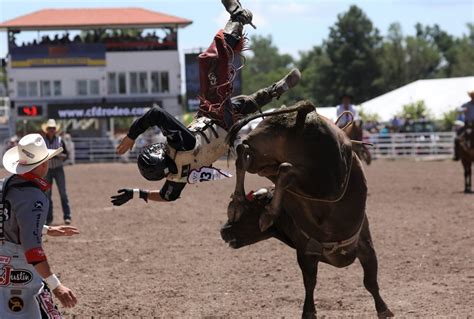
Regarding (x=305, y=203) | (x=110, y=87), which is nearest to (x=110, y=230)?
(x=305, y=203)

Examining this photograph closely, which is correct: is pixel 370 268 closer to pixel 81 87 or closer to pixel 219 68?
pixel 219 68

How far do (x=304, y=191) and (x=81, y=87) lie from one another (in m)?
52.5

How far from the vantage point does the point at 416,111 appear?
156 ft

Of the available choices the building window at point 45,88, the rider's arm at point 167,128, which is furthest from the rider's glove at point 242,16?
the building window at point 45,88

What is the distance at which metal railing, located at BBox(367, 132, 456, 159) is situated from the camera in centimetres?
3639

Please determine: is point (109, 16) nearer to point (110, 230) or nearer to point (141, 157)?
point (110, 230)

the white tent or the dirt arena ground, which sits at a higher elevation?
the white tent

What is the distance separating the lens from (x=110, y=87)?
189 ft

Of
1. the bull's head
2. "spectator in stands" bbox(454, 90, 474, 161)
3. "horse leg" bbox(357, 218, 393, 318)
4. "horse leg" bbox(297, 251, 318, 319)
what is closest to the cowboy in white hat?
the bull's head

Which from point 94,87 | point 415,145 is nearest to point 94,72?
point 94,87

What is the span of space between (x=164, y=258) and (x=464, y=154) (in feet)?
31.1

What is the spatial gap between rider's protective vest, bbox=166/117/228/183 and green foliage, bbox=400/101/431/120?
40413 mm

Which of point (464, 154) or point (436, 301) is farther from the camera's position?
point (464, 154)

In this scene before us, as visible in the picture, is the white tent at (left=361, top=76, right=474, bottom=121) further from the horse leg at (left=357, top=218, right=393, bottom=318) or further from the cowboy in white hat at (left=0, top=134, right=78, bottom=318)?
the cowboy in white hat at (left=0, top=134, right=78, bottom=318)
